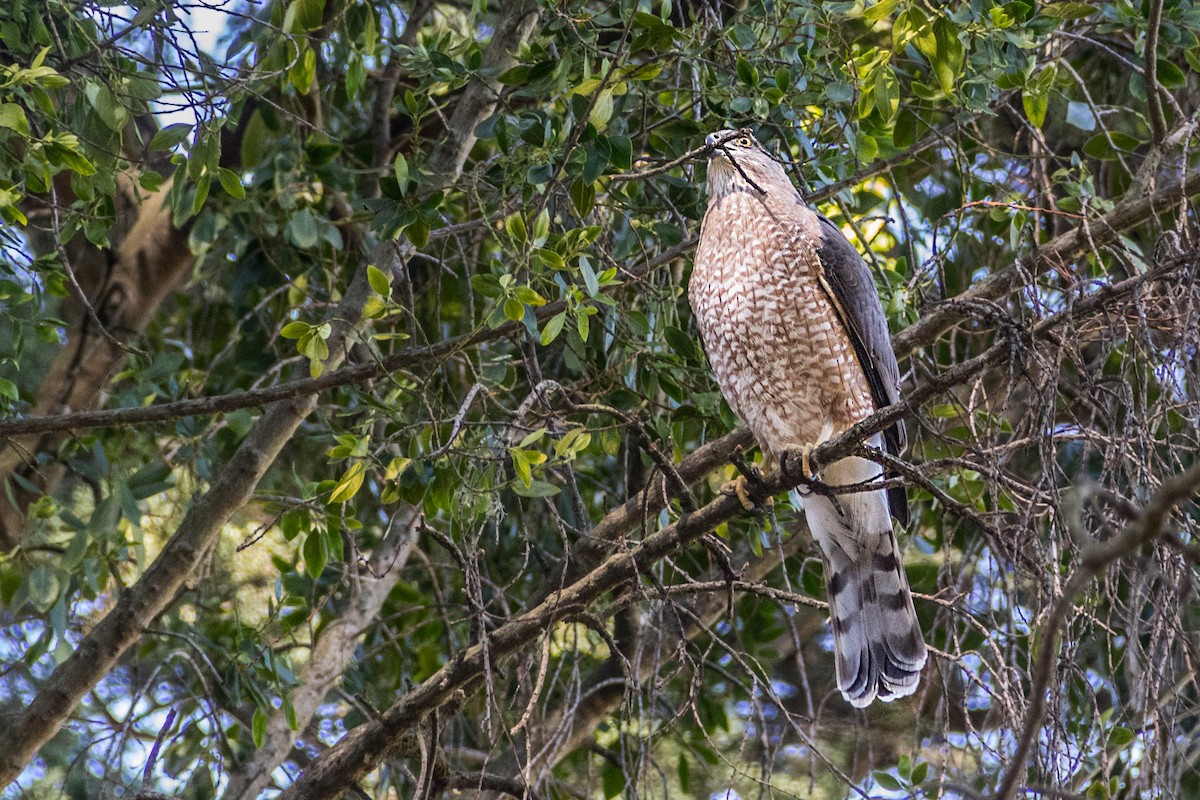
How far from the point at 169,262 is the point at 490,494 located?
2580 mm

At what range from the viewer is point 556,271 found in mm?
3156

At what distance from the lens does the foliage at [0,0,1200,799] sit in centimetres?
273

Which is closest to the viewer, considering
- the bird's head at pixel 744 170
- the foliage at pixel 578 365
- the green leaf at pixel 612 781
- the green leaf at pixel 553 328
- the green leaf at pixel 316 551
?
the foliage at pixel 578 365

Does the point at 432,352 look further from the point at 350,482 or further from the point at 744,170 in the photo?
the point at 744,170

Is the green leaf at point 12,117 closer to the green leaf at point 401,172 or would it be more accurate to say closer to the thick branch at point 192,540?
the green leaf at point 401,172

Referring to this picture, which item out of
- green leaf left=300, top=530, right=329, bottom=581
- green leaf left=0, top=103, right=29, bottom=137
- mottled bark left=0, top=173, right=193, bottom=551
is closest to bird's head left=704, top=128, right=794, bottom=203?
green leaf left=300, top=530, right=329, bottom=581

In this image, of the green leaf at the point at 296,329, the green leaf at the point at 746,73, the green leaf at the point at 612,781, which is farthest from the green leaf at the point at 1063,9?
the green leaf at the point at 612,781

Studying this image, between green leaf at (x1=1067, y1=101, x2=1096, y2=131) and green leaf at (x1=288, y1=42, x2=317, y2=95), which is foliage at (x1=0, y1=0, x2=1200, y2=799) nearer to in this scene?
green leaf at (x1=288, y1=42, x2=317, y2=95)

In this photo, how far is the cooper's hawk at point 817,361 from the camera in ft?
11.6

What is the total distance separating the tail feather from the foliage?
0.50ft

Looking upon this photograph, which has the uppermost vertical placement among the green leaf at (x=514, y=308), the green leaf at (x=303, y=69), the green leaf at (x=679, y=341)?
the green leaf at (x=679, y=341)

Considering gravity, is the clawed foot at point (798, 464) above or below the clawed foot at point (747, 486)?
above

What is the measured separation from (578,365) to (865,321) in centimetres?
84

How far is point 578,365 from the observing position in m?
3.50
